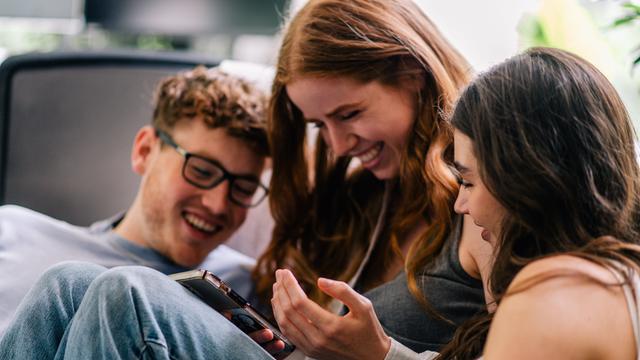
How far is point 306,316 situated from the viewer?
3.70 feet

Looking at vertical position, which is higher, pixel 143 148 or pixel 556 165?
pixel 556 165

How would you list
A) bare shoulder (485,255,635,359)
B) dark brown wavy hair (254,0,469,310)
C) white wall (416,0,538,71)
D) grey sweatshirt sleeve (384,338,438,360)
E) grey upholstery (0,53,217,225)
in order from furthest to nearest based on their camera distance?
white wall (416,0,538,71) → grey upholstery (0,53,217,225) → dark brown wavy hair (254,0,469,310) → grey sweatshirt sleeve (384,338,438,360) → bare shoulder (485,255,635,359)

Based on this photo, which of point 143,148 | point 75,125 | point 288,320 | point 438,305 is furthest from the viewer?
point 75,125

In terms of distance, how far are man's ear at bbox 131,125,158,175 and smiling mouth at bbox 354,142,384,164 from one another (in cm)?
52

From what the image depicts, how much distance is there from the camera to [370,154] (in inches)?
58.4

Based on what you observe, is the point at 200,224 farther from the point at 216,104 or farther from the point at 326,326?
the point at 326,326

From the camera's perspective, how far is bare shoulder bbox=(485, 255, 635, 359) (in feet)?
2.75

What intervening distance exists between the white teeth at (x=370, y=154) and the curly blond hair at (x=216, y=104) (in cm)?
30

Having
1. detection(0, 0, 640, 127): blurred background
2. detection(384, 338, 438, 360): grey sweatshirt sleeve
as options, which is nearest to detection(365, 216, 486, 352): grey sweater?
detection(384, 338, 438, 360): grey sweatshirt sleeve

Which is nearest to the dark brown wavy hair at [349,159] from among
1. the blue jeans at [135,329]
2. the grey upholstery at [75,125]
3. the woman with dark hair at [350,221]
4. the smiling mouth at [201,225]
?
the woman with dark hair at [350,221]

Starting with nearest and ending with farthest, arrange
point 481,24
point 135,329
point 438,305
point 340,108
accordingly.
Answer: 1. point 135,329
2. point 438,305
3. point 340,108
4. point 481,24

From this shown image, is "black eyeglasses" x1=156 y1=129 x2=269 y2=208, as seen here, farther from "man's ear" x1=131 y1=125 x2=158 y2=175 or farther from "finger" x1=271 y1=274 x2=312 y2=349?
"finger" x1=271 y1=274 x2=312 y2=349

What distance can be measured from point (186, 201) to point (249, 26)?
877 millimetres

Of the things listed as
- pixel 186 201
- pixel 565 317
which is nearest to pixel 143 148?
pixel 186 201
